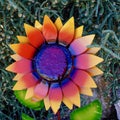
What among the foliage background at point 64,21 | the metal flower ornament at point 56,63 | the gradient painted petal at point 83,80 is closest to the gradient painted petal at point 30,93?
the metal flower ornament at point 56,63

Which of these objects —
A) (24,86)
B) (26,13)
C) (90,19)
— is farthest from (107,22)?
(24,86)

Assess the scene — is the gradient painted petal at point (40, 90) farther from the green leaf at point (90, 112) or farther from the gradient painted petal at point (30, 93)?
the green leaf at point (90, 112)

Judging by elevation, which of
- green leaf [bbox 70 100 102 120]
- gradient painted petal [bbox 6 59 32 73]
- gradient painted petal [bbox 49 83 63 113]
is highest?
gradient painted petal [bbox 6 59 32 73]

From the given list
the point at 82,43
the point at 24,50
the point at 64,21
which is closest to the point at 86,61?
the point at 82,43

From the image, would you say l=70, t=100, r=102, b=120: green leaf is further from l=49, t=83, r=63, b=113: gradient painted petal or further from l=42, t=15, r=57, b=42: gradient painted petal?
l=42, t=15, r=57, b=42: gradient painted petal

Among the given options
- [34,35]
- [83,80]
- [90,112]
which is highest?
[34,35]

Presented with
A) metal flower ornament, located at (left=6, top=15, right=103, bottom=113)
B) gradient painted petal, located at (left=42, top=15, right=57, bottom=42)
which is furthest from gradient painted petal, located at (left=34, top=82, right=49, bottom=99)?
gradient painted petal, located at (left=42, top=15, right=57, bottom=42)

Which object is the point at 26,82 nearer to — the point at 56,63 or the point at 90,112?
the point at 56,63
